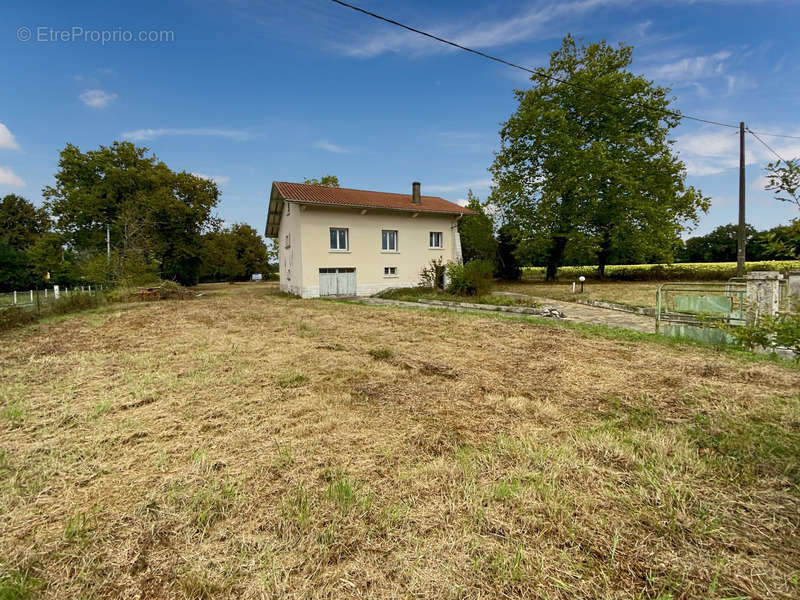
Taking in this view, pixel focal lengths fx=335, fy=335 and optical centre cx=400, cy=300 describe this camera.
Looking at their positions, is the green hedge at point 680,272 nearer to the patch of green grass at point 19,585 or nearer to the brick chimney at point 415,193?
the brick chimney at point 415,193

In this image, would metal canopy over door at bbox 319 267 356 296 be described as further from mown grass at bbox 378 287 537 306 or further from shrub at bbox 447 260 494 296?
shrub at bbox 447 260 494 296

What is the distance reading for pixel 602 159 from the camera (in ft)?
70.3

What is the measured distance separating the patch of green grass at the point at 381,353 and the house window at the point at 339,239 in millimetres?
13762

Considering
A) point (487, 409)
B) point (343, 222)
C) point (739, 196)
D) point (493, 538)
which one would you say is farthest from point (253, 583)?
point (739, 196)

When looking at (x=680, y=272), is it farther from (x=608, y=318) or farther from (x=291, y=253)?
(x=291, y=253)

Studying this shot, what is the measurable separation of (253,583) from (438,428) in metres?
2.00

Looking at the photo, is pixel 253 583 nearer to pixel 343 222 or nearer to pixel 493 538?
pixel 493 538

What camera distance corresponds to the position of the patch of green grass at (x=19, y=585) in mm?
1553

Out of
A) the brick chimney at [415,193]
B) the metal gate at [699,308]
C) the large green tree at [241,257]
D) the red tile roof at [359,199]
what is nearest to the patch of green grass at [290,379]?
the metal gate at [699,308]

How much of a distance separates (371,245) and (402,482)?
18.4 m

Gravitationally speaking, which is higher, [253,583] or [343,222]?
[343,222]

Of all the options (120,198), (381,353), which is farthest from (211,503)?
(120,198)

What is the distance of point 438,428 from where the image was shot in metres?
3.31

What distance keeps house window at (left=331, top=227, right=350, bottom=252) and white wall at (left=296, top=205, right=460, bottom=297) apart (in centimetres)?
24
